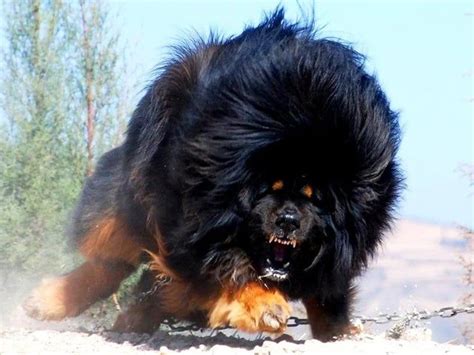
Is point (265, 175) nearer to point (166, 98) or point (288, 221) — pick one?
point (288, 221)

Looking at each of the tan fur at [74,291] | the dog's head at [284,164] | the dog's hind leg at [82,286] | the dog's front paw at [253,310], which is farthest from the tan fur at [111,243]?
the dog's front paw at [253,310]

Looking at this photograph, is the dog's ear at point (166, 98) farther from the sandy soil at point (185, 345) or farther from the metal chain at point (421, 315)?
the metal chain at point (421, 315)

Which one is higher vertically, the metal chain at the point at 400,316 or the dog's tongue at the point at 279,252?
the dog's tongue at the point at 279,252

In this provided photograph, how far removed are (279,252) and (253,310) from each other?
0.37 metres

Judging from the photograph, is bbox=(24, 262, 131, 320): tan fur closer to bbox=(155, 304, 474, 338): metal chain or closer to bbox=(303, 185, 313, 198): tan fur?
bbox=(155, 304, 474, 338): metal chain

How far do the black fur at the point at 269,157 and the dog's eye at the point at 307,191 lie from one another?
→ 0.02m

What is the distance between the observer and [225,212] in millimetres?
6031

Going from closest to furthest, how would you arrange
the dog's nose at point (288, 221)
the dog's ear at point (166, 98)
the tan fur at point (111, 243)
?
the dog's nose at point (288, 221) → the dog's ear at point (166, 98) → the tan fur at point (111, 243)

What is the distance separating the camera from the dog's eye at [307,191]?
6.00m

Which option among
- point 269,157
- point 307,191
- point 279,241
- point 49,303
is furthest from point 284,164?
point 49,303

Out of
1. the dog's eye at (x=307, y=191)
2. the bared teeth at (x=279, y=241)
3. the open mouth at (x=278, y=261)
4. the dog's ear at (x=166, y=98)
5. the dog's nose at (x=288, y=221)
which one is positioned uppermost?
the dog's ear at (x=166, y=98)

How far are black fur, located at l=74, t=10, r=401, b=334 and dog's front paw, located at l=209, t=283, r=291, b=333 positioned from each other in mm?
100

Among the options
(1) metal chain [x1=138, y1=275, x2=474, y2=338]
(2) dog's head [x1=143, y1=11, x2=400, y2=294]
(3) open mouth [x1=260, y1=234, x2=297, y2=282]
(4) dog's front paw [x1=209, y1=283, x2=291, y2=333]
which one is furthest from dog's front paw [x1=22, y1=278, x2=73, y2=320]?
(3) open mouth [x1=260, y1=234, x2=297, y2=282]

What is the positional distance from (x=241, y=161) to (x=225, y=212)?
301 millimetres
